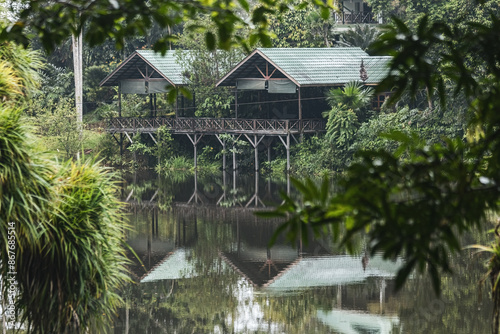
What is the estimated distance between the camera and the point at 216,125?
97.6 ft

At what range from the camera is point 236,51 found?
31391mm

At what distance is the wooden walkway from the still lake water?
28.1 feet

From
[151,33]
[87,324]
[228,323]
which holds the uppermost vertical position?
[151,33]

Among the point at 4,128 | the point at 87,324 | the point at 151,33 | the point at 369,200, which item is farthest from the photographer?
the point at 151,33

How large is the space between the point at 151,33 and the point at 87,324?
34.4 meters

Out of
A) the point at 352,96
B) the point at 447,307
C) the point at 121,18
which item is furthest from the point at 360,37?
the point at 121,18

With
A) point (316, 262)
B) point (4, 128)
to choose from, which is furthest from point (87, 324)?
point (316, 262)

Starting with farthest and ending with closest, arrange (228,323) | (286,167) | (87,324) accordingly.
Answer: (286,167) → (228,323) → (87,324)

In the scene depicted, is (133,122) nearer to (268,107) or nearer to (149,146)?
(149,146)

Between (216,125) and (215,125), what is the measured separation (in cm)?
10

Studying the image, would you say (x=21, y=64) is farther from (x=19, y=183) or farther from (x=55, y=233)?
(x=55, y=233)

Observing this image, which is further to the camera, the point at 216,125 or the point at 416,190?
the point at 216,125

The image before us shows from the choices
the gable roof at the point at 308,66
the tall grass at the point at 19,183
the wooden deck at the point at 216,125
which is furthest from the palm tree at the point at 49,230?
the wooden deck at the point at 216,125

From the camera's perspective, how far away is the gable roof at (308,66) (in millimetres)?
27156
